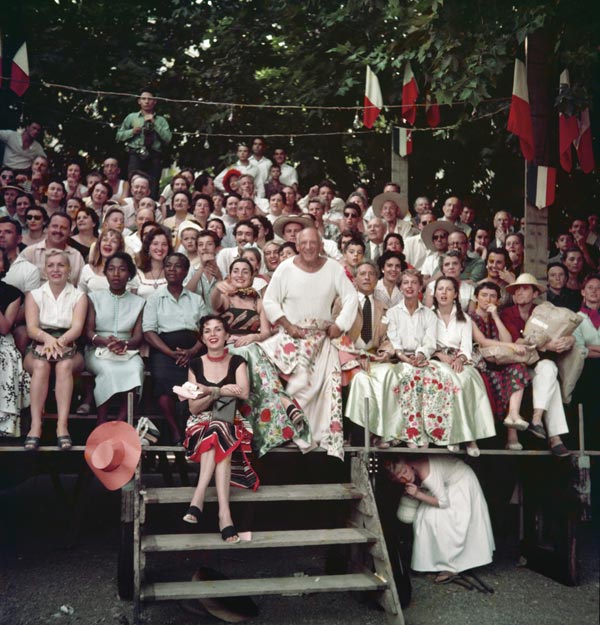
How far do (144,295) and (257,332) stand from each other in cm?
119

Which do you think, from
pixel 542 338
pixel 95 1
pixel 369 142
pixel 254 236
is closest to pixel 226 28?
pixel 95 1

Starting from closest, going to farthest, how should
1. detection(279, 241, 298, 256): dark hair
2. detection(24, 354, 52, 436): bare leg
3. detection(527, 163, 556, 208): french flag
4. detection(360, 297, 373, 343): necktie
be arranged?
detection(24, 354, 52, 436): bare leg, detection(360, 297, 373, 343): necktie, detection(279, 241, 298, 256): dark hair, detection(527, 163, 556, 208): french flag

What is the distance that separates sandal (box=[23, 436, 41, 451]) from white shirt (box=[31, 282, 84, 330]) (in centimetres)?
93

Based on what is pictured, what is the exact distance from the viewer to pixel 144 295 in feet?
25.1

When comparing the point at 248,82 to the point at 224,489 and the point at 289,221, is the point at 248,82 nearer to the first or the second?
the point at 289,221

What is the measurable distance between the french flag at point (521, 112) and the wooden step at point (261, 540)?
4699 mm

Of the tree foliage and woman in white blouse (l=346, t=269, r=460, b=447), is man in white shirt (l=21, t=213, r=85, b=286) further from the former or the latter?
the tree foliage

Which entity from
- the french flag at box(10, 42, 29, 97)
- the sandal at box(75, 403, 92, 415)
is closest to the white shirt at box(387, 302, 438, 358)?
the sandal at box(75, 403, 92, 415)

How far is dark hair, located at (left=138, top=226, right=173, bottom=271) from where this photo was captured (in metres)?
7.82

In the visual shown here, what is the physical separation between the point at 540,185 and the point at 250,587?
17.4ft

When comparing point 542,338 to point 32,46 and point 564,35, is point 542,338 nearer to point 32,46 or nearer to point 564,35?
point 564,35

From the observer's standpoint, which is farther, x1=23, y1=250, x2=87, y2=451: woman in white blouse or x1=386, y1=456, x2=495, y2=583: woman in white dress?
x1=386, y1=456, x2=495, y2=583: woman in white dress

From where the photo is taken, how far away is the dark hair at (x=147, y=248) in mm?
7824

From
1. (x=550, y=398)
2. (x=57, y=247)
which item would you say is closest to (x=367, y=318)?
(x=550, y=398)
